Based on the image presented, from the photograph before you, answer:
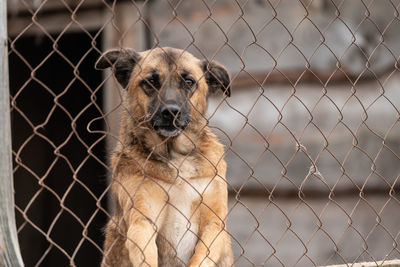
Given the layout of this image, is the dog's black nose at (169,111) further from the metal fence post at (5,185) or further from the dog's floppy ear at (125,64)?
the metal fence post at (5,185)

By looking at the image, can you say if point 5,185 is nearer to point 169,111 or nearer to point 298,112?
point 169,111

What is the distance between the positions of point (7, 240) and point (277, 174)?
379 centimetres

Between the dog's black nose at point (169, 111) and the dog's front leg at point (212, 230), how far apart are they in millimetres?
460

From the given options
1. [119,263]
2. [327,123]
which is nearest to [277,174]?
[327,123]

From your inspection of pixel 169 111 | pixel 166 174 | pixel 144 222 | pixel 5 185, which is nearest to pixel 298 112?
pixel 166 174

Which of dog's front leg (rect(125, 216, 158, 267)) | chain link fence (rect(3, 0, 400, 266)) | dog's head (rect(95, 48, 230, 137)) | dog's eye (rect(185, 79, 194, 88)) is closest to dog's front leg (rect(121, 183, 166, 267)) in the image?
dog's front leg (rect(125, 216, 158, 267))

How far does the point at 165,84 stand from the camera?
3379 millimetres

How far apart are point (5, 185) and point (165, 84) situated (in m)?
1.52

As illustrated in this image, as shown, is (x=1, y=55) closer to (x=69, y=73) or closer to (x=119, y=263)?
(x=119, y=263)

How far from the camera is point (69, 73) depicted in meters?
8.69

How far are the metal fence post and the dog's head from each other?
3.53ft

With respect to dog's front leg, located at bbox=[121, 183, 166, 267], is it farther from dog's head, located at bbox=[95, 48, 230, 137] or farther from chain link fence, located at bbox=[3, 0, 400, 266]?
chain link fence, located at bbox=[3, 0, 400, 266]

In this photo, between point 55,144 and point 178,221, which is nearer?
point 178,221

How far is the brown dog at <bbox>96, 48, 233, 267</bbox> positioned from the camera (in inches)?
123
